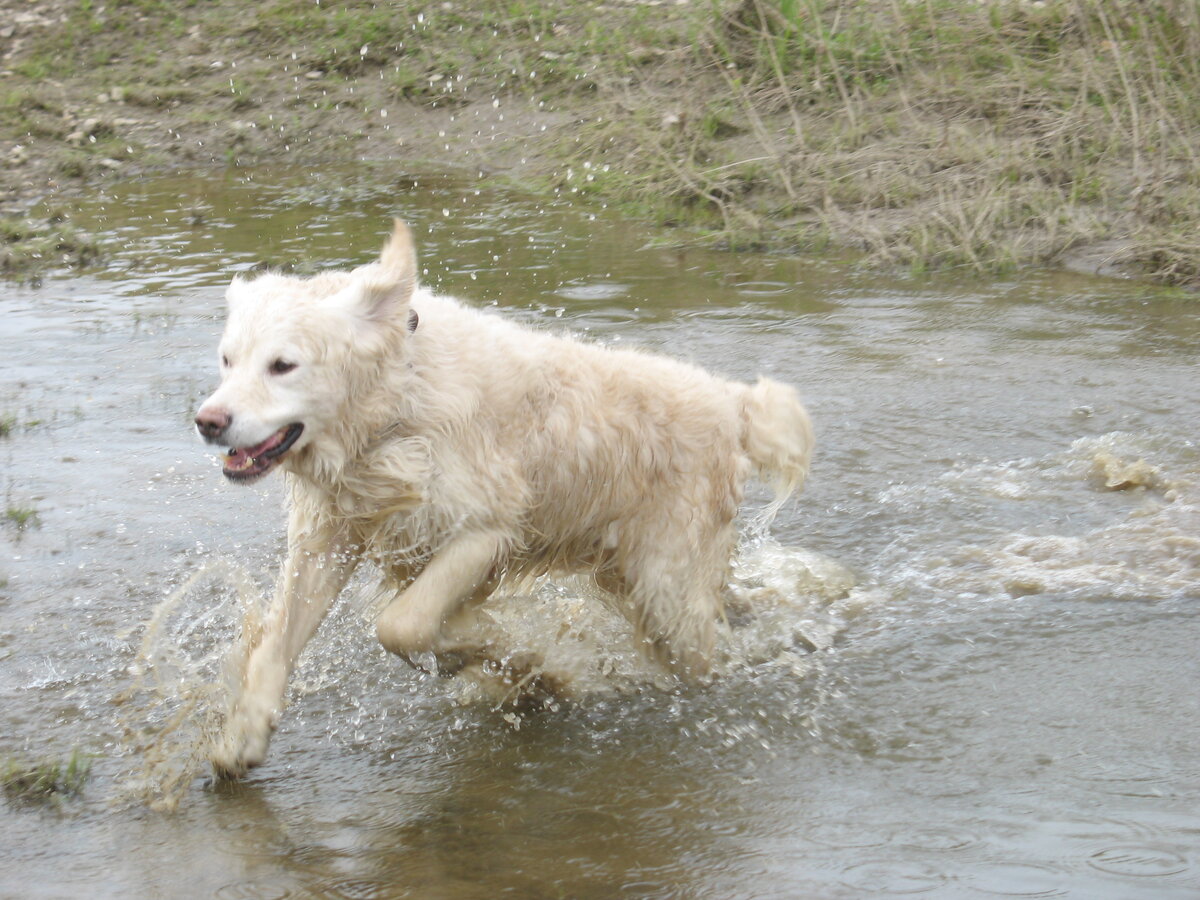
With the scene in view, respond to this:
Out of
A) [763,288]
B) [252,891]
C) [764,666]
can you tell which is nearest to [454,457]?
[252,891]

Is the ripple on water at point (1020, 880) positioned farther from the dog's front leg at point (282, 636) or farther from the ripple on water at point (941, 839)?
the dog's front leg at point (282, 636)

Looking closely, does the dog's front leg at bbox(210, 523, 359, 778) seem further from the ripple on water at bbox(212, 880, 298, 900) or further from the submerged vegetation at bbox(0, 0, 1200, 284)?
the submerged vegetation at bbox(0, 0, 1200, 284)

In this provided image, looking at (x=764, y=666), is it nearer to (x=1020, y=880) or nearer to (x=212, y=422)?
(x=1020, y=880)

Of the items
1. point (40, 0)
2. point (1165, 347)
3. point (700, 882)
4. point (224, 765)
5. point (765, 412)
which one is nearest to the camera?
point (700, 882)

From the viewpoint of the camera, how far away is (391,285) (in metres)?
4.40

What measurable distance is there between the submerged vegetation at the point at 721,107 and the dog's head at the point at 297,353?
6.35 m

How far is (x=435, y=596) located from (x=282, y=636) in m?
0.51

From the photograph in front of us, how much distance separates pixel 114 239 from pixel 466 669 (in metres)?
8.02

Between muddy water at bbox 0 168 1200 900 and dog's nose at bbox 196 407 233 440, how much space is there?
92cm

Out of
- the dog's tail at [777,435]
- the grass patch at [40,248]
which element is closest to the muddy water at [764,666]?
the dog's tail at [777,435]

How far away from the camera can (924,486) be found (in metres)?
6.65

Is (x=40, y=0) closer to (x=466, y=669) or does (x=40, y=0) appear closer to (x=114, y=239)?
(x=114, y=239)

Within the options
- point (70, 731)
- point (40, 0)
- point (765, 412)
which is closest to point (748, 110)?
point (765, 412)

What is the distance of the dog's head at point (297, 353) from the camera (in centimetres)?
414
